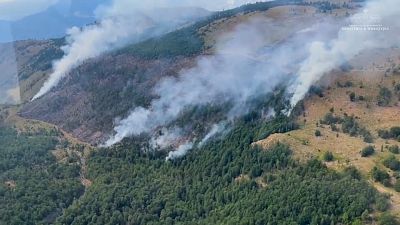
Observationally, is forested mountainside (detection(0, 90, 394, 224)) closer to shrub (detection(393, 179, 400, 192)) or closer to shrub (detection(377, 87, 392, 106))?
shrub (detection(393, 179, 400, 192))

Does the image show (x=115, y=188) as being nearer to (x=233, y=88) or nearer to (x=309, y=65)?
(x=233, y=88)

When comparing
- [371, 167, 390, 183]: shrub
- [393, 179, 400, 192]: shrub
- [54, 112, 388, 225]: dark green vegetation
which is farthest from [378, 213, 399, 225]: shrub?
[371, 167, 390, 183]: shrub

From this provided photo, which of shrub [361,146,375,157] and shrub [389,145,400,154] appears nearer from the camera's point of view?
shrub [389,145,400,154]

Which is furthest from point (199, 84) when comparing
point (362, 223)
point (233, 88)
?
point (362, 223)

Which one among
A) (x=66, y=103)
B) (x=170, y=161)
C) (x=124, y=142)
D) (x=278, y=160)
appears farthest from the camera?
(x=66, y=103)

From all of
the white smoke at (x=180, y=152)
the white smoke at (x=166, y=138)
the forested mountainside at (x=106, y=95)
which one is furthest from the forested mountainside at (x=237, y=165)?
the white smoke at (x=166, y=138)
